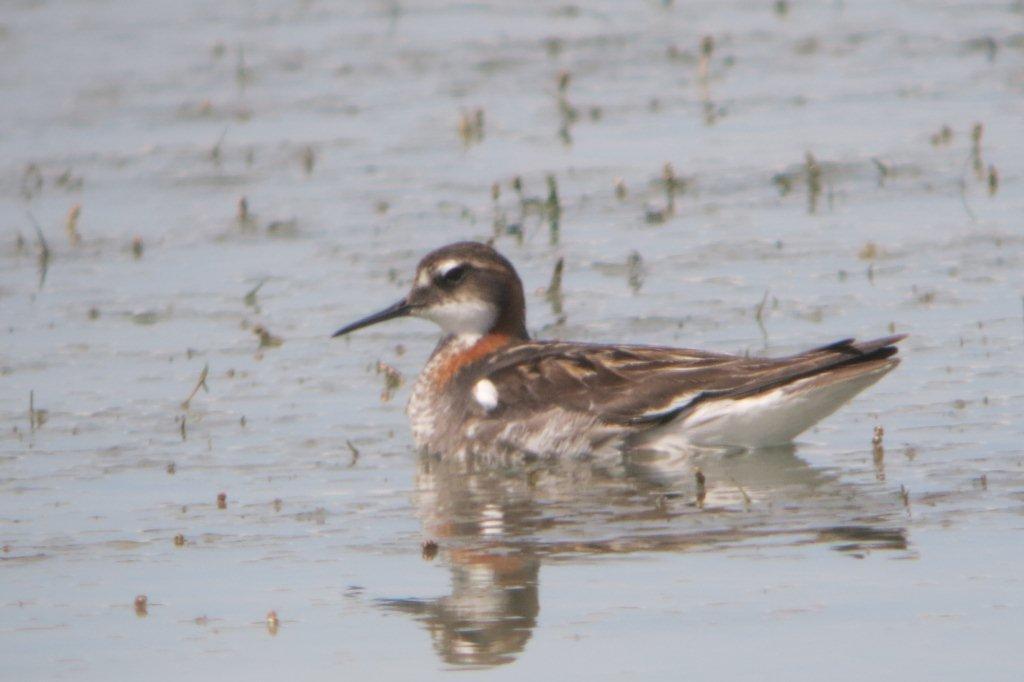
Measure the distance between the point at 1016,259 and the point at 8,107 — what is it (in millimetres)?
10582

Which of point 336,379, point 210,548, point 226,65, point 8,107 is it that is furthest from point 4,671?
point 226,65

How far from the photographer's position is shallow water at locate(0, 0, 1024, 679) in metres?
8.34

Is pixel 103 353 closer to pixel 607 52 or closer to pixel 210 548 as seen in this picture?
pixel 210 548

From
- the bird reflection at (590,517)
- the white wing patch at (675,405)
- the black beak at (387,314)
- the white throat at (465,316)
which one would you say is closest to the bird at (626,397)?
the white wing patch at (675,405)

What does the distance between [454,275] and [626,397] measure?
175cm

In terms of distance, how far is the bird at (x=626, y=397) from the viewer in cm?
1104

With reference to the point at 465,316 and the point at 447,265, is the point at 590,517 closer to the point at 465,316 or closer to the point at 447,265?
the point at 465,316

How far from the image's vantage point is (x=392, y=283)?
15.2 meters

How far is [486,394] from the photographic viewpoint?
12016 mm

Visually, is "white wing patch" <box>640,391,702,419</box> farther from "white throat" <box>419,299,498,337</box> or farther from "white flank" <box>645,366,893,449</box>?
"white throat" <box>419,299,498,337</box>

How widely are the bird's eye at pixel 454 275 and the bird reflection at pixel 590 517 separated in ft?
4.78

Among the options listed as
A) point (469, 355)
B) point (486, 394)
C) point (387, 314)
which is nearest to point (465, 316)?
point (469, 355)

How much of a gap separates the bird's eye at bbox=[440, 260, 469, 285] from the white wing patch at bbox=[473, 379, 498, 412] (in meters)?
0.88

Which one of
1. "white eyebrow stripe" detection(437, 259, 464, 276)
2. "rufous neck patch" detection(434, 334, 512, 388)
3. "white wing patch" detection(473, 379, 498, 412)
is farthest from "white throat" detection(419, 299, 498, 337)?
"white wing patch" detection(473, 379, 498, 412)
